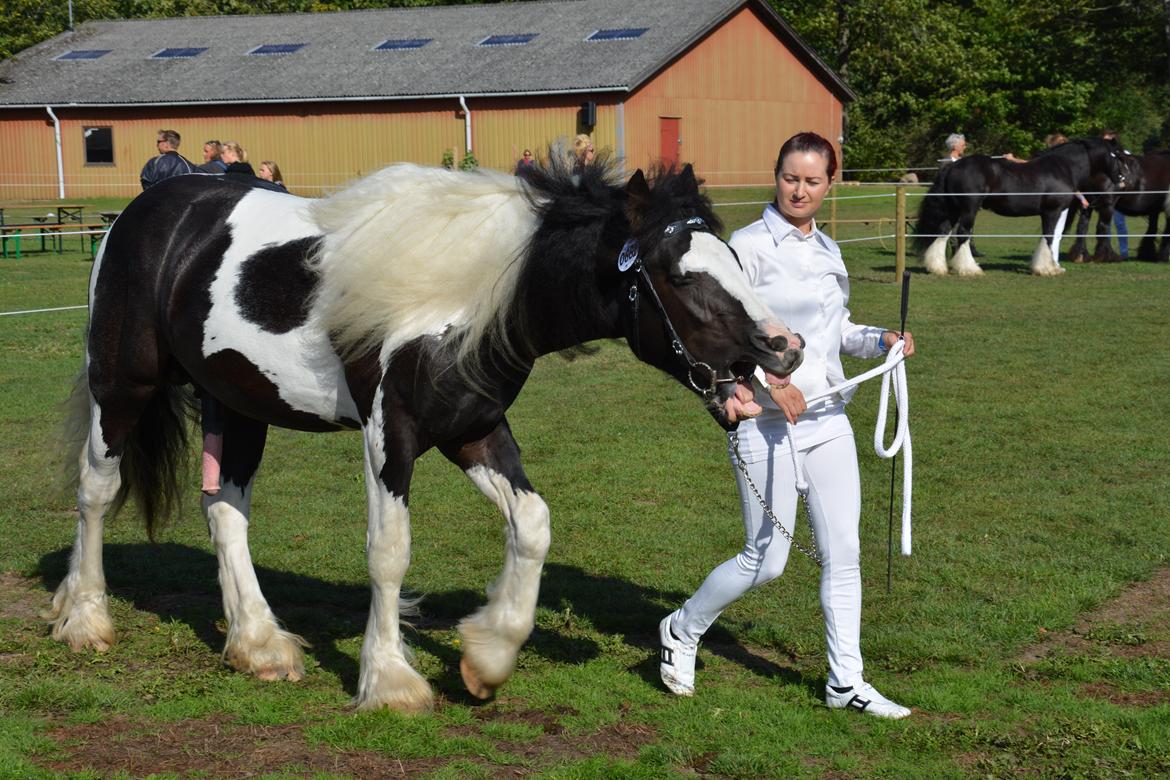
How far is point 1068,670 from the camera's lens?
16.1ft

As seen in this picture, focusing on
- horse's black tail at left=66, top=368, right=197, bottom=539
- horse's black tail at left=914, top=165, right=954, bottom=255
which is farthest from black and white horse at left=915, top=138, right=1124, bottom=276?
horse's black tail at left=66, top=368, right=197, bottom=539

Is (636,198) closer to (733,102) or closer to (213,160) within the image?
(213,160)

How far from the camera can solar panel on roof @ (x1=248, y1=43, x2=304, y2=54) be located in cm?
4034

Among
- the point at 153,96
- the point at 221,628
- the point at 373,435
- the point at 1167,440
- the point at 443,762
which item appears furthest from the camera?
the point at 153,96

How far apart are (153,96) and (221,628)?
36.0 metres

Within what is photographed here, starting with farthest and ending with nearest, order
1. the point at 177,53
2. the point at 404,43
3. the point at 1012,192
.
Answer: the point at 177,53 < the point at 404,43 < the point at 1012,192

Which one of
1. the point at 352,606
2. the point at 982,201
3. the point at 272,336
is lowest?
the point at 352,606

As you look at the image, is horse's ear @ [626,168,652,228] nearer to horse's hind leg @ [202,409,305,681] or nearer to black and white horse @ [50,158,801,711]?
black and white horse @ [50,158,801,711]

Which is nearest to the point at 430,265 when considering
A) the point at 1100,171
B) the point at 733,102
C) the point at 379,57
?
the point at 1100,171

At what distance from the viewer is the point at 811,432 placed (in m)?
4.41

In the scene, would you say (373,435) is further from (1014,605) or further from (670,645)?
(1014,605)

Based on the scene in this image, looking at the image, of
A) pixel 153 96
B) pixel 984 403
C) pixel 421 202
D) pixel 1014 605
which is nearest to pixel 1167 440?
pixel 984 403

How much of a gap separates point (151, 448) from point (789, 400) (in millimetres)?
3176

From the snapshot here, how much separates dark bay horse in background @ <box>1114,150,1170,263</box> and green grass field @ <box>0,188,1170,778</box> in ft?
37.6
